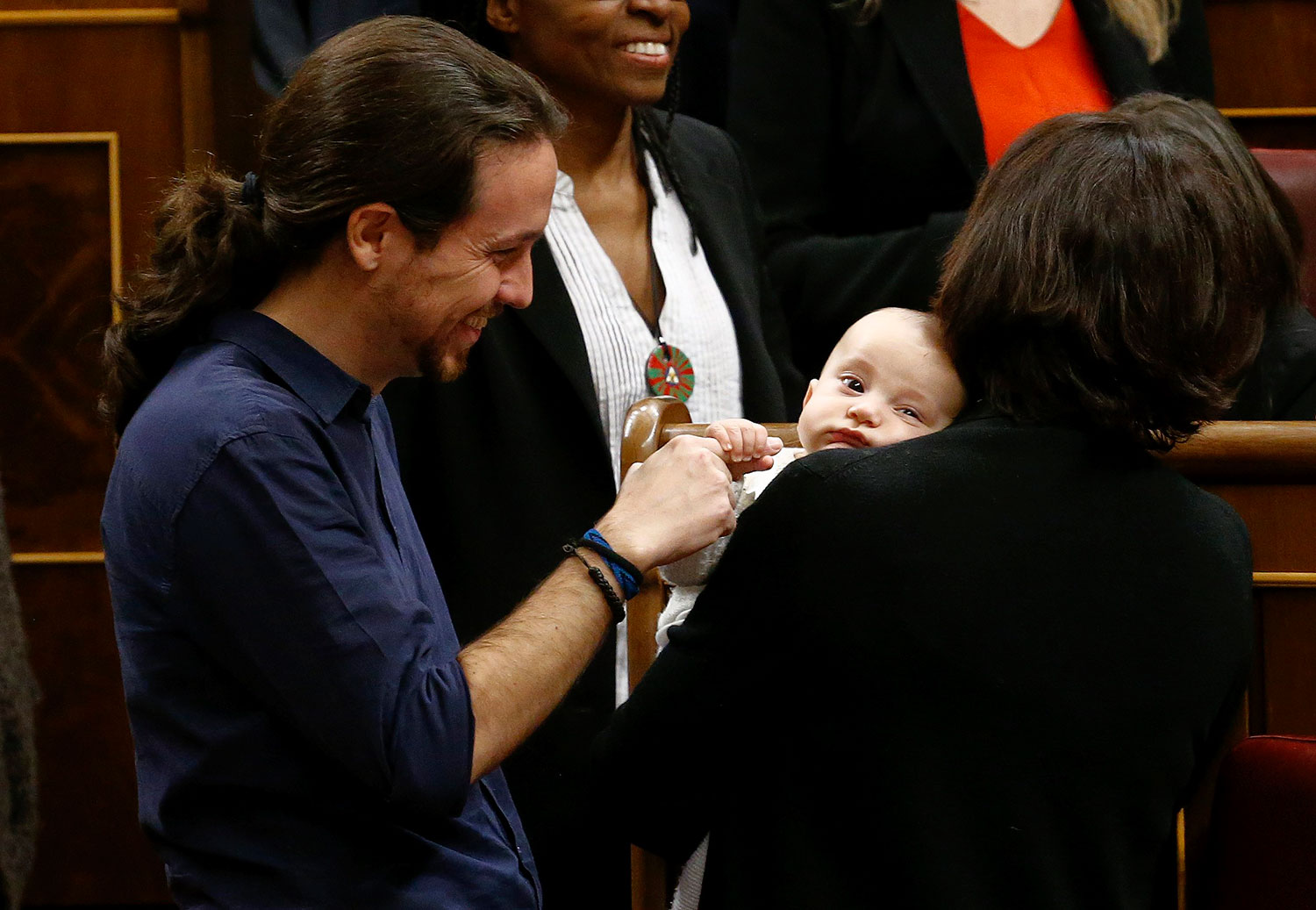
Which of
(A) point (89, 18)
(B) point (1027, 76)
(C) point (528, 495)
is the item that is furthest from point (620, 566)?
(A) point (89, 18)

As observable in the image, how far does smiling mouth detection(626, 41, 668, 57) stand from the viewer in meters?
2.02

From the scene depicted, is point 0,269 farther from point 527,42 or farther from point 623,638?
point 623,638

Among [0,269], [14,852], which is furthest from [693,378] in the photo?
[0,269]

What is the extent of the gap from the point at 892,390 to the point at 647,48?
79 cm

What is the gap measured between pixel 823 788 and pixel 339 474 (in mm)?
487

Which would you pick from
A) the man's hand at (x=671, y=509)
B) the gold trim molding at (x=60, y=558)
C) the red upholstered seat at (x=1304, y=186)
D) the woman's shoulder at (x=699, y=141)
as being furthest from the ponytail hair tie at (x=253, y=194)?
the gold trim molding at (x=60, y=558)

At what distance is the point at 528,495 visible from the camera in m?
1.90

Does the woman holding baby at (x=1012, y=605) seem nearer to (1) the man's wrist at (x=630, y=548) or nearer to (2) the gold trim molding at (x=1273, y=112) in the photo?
(1) the man's wrist at (x=630, y=548)

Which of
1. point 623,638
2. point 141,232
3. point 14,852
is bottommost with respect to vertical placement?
point 14,852

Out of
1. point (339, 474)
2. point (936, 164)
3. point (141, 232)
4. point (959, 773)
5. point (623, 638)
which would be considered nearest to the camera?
point (959, 773)

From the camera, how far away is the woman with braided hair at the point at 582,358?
1.90m

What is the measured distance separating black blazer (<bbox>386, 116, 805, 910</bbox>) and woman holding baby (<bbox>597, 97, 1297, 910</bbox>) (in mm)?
682

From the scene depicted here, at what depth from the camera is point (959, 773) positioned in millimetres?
1160

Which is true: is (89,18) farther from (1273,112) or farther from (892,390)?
(1273,112)
